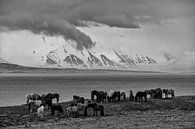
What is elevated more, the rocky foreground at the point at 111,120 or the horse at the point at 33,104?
the horse at the point at 33,104

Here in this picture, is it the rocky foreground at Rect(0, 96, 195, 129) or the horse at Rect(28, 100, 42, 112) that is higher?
the horse at Rect(28, 100, 42, 112)

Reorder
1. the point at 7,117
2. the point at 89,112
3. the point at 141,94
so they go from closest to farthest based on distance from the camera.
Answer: the point at 7,117
the point at 89,112
the point at 141,94

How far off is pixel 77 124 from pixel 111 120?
2.96 meters

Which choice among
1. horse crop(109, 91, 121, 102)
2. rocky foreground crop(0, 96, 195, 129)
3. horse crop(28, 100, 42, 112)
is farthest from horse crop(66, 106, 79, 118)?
horse crop(109, 91, 121, 102)

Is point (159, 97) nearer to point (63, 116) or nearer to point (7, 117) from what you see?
point (63, 116)

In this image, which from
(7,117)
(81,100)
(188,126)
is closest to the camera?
(188,126)

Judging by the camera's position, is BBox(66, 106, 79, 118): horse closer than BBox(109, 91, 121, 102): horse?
Yes

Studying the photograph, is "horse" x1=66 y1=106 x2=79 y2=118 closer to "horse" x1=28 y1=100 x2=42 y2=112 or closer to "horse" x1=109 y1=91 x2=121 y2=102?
"horse" x1=28 y1=100 x2=42 y2=112

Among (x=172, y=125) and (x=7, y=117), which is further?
(x=7, y=117)

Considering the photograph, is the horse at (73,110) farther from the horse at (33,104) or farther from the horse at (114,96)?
the horse at (114,96)

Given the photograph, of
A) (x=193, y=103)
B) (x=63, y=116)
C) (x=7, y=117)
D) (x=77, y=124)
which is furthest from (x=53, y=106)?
(x=193, y=103)

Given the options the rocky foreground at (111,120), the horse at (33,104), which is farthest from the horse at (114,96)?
the horse at (33,104)

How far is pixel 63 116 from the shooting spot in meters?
31.4

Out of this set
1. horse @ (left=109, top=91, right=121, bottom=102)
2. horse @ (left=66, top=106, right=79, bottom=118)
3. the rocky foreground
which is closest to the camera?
the rocky foreground
